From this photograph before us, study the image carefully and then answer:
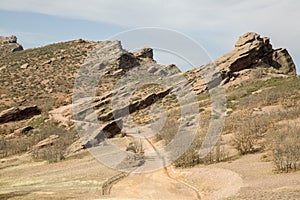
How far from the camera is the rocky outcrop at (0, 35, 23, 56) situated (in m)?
92.5

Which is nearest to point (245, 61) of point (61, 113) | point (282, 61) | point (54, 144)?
point (282, 61)

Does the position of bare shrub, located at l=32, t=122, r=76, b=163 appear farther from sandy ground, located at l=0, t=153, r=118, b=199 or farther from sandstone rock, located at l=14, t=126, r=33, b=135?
sandstone rock, located at l=14, t=126, r=33, b=135

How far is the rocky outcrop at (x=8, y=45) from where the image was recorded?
92500 millimetres

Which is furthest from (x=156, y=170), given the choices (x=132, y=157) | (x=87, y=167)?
(x=87, y=167)

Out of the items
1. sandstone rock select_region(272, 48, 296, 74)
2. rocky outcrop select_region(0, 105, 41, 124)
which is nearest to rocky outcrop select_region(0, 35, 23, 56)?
rocky outcrop select_region(0, 105, 41, 124)

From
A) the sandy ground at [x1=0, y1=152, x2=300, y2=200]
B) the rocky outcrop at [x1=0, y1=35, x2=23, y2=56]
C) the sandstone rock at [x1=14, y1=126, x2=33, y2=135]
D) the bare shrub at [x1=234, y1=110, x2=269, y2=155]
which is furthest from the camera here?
the rocky outcrop at [x1=0, y1=35, x2=23, y2=56]

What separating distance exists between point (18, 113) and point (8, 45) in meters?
57.7

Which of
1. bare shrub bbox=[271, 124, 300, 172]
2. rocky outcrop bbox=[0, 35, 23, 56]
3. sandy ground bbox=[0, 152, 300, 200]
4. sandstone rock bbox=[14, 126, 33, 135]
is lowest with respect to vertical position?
sandy ground bbox=[0, 152, 300, 200]

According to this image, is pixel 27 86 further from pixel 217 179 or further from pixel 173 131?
pixel 217 179

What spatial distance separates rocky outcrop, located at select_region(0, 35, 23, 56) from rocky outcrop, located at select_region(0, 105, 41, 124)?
45.0 metres

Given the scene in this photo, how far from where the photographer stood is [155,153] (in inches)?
1048

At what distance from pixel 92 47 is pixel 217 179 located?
6578 centimetres

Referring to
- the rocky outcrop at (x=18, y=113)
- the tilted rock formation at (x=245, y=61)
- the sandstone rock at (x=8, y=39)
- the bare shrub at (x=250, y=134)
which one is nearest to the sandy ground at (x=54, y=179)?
the bare shrub at (x=250, y=134)

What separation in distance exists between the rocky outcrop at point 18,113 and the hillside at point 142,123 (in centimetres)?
11
